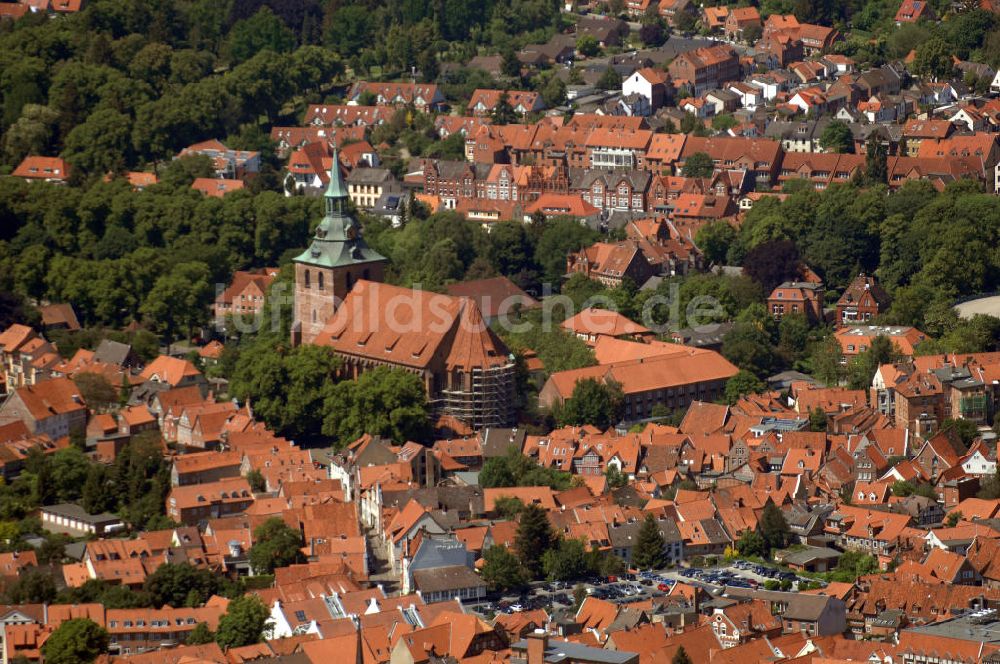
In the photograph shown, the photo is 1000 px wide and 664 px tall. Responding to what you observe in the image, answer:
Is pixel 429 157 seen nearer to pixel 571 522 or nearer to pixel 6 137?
pixel 6 137

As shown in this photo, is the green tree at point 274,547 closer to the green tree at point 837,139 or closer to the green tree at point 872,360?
the green tree at point 872,360

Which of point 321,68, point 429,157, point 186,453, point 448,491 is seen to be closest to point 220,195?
point 429,157

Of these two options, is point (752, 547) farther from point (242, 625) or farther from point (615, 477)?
point (242, 625)

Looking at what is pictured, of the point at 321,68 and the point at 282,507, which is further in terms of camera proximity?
the point at 321,68

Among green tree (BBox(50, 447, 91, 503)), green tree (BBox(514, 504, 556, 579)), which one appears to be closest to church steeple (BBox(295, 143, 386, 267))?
green tree (BBox(50, 447, 91, 503))

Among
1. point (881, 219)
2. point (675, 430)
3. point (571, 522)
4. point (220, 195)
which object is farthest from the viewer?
point (220, 195)

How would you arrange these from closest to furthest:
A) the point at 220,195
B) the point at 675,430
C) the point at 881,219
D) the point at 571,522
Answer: the point at 571,522 < the point at 675,430 < the point at 881,219 < the point at 220,195
